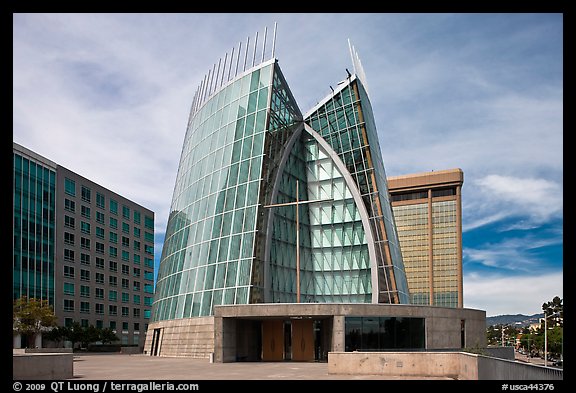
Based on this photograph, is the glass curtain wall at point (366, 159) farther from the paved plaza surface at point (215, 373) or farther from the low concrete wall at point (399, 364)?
the low concrete wall at point (399, 364)

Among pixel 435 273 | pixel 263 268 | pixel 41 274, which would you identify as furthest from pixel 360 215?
pixel 435 273

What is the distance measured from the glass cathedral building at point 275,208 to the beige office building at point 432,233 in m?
87.1

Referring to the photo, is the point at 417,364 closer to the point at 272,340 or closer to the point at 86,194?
the point at 272,340

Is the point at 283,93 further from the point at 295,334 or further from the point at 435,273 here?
the point at 435,273

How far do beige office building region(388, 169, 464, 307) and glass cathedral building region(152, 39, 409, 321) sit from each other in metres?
87.1

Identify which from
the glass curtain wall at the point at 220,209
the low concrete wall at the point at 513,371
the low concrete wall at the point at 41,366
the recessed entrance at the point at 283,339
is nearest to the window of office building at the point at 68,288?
the glass curtain wall at the point at 220,209

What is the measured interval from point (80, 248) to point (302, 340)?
75.9m

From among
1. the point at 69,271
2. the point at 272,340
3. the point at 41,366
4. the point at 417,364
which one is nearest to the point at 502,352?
the point at 272,340

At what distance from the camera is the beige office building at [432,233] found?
150 metres

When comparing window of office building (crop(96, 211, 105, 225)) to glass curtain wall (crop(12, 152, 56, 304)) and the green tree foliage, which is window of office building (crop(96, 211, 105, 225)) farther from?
the green tree foliage
